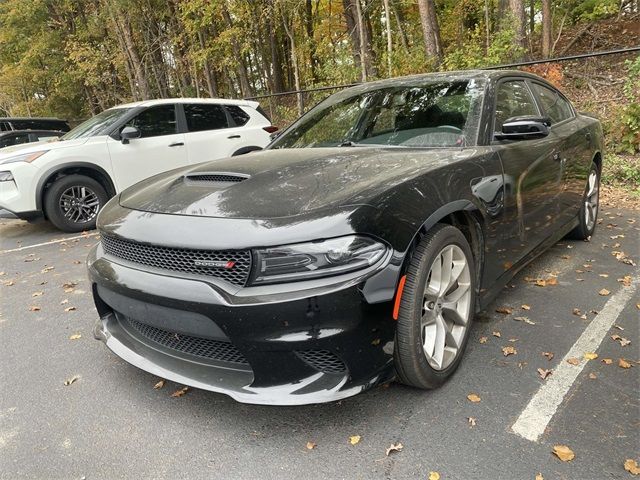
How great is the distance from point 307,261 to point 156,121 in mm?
5876

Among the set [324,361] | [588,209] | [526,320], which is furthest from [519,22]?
[324,361]

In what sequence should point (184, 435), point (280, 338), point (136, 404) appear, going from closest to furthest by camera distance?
point (280, 338)
point (184, 435)
point (136, 404)

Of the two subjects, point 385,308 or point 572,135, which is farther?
point 572,135

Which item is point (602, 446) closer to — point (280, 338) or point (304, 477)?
point (304, 477)

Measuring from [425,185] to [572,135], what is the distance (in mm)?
2312

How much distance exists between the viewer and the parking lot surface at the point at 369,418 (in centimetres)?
190

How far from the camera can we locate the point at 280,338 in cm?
182

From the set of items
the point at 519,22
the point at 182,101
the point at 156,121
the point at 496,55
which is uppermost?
the point at 519,22

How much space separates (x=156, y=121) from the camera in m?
6.92

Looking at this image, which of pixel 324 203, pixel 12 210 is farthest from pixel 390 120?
pixel 12 210

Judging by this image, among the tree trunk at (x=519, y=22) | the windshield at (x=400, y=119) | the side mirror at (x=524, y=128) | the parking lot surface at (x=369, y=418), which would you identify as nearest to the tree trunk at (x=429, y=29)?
the tree trunk at (x=519, y=22)

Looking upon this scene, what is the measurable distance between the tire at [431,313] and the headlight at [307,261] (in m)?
0.34

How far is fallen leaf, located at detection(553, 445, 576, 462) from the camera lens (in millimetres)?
1868

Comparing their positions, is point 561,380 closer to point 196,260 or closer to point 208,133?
point 196,260
